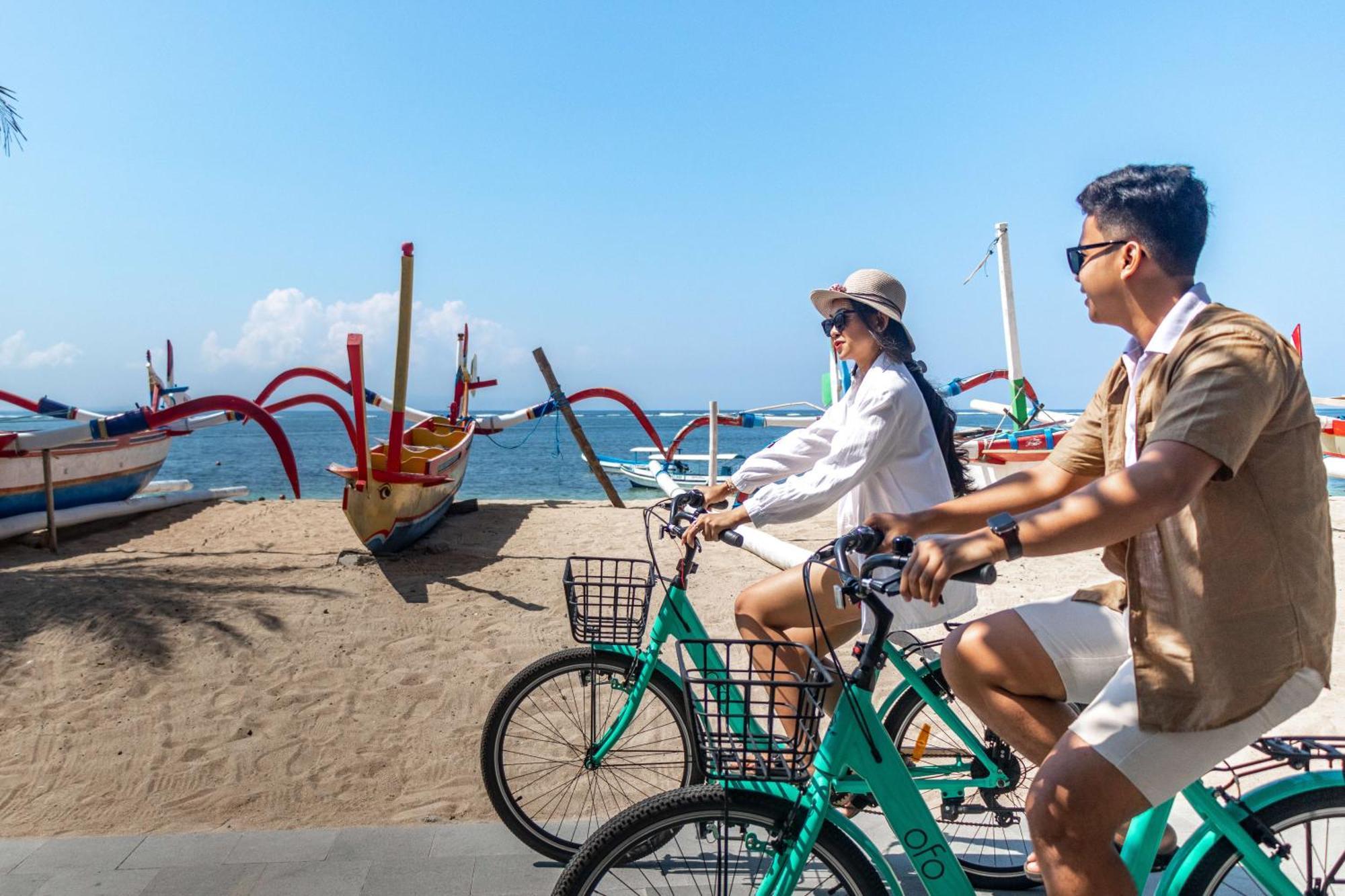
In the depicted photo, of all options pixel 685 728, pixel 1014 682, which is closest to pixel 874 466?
pixel 1014 682

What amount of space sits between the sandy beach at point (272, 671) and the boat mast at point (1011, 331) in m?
6.14

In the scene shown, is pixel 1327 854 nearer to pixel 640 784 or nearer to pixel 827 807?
pixel 827 807

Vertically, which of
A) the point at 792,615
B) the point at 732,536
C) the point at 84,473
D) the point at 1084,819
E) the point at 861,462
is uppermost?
the point at 861,462

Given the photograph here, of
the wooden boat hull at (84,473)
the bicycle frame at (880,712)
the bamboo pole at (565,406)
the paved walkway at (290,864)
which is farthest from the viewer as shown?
the bamboo pole at (565,406)

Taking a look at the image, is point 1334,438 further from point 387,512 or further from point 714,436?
point 387,512

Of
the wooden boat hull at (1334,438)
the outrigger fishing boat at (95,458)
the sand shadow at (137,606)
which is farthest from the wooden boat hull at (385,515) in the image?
the wooden boat hull at (1334,438)

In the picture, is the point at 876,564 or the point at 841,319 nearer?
the point at 876,564

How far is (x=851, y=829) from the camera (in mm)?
1995

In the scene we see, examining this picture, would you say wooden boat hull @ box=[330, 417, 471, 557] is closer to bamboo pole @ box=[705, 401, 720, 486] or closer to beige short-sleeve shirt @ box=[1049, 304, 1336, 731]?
bamboo pole @ box=[705, 401, 720, 486]

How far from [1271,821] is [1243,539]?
0.66m

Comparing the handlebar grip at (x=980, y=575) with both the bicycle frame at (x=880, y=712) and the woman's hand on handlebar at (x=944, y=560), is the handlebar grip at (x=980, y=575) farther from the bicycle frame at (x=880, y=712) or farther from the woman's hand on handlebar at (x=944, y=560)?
the bicycle frame at (x=880, y=712)

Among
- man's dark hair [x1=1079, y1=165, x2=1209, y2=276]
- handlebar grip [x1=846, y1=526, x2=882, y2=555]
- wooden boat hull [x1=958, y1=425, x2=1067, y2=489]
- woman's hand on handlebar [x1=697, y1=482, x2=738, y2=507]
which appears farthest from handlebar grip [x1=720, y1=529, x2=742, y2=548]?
wooden boat hull [x1=958, y1=425, x2=1067, y2=489]

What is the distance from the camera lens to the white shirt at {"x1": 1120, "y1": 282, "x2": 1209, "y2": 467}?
1827mm

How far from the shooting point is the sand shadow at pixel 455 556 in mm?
7949
